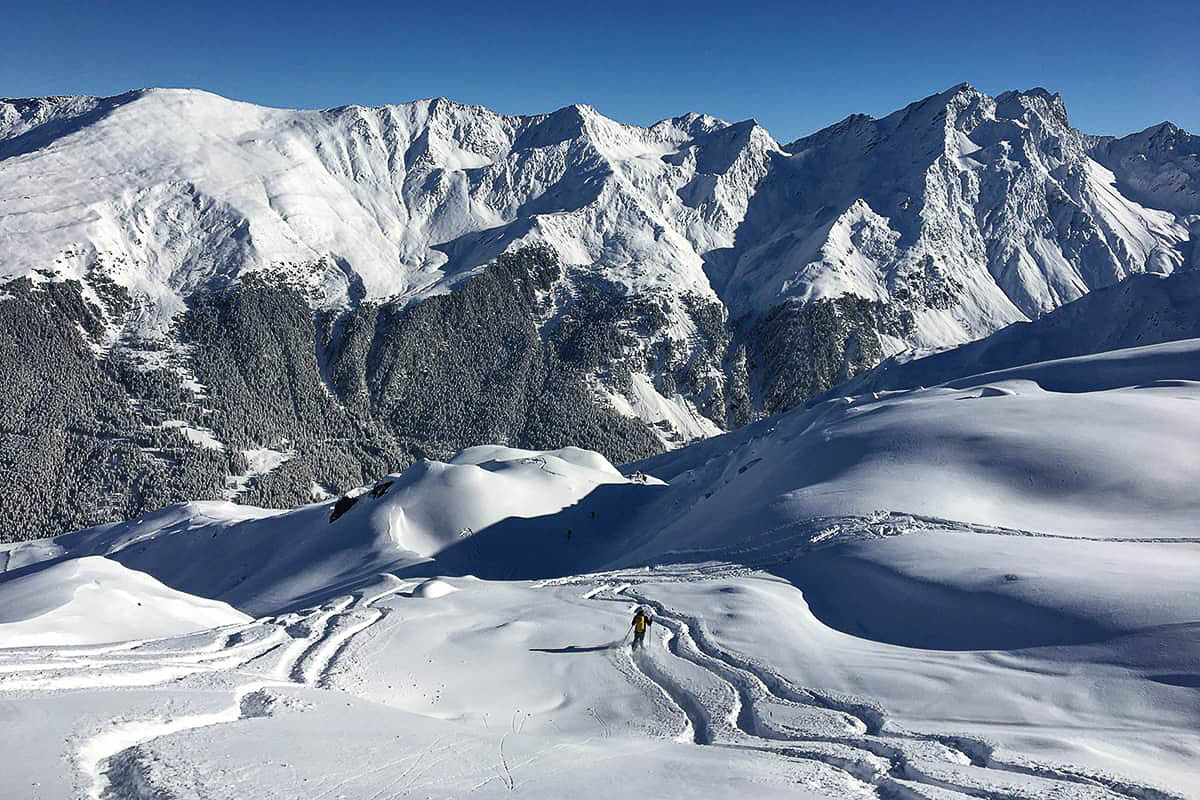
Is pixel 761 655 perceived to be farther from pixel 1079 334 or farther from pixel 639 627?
pixel 1079 334

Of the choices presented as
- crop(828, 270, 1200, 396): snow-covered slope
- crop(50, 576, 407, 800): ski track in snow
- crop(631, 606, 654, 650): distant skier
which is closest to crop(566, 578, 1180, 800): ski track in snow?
crop(631, 606, 654, 650): distant skier

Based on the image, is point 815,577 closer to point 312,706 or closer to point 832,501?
point 832,501

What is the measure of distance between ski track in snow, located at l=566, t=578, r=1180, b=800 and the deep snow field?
0.26ft

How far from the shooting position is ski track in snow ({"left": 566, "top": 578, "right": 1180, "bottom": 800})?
13.0 m

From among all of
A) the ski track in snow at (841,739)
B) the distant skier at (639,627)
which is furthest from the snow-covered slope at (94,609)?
the ski track in snow at (841,739)

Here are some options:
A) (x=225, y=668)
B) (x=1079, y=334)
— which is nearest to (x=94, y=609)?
(x=225, y=668)

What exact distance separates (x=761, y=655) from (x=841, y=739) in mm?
6837

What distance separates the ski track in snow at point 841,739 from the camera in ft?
42.7

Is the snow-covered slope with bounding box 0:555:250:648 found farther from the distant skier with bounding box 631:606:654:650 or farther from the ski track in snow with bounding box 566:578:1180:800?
the ski track in snow with bounding box 566:578:1180:800

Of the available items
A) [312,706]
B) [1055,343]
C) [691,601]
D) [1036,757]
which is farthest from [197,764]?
[1055,343]

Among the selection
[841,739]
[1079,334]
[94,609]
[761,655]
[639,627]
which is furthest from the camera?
[1079,334]

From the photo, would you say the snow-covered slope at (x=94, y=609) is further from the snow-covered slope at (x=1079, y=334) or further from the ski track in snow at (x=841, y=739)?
the snow-covered slope at (x=1079, y=334)

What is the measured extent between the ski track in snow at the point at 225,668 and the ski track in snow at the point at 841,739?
32.3ft

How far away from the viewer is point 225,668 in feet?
67.0
